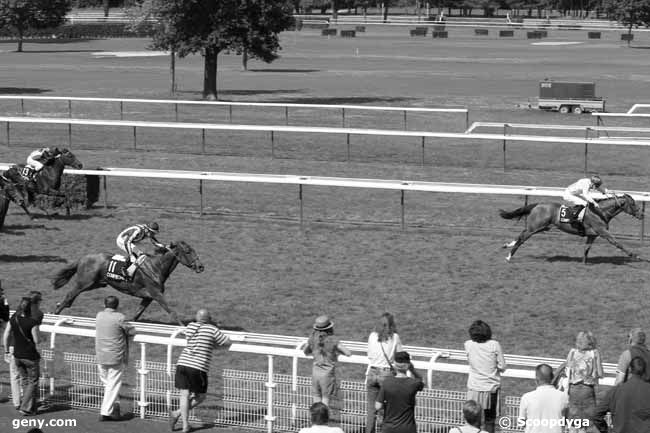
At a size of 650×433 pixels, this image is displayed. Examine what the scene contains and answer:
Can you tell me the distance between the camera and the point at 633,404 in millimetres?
7941

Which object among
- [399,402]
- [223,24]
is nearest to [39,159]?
[399,402]

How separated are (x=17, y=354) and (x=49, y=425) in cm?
71

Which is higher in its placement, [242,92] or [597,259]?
[242,92]

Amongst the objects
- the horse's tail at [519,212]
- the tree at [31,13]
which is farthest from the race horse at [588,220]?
the tree at [31,13]

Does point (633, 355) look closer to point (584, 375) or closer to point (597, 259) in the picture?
point (584, 375)

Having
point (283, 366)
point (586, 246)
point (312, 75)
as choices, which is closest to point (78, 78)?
point (312, 75)

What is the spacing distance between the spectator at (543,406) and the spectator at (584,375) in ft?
2.91

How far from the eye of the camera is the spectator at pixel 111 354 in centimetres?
980

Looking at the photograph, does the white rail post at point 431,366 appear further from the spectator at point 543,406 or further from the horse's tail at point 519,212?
the horse's tail at point 519,212

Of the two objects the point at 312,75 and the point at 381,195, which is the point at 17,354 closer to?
the point at 381,195

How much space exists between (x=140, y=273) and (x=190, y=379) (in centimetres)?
367

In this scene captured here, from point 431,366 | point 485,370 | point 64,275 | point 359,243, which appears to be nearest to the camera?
point 485,370

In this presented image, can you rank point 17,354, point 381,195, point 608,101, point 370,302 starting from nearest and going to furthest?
point 17,354
point 370,302
point 381,195
point 608,101

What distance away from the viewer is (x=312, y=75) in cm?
5744
